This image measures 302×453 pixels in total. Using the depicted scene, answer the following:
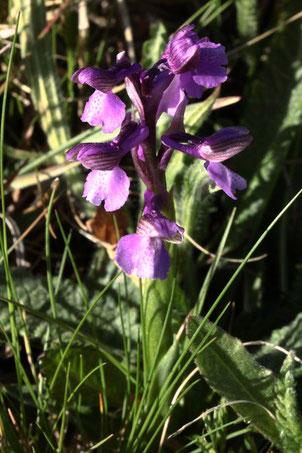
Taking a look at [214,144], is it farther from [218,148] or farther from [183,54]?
[183,54]

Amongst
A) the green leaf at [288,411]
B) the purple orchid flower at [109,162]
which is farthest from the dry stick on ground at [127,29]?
the green leaf at [288,411]

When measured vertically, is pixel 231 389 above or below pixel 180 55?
below

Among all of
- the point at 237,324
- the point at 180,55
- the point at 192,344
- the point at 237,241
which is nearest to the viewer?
the point at 180,55

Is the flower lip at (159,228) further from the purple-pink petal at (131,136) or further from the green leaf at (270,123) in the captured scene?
the green leaf at (270,123)

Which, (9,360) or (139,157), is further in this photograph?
(9,360)

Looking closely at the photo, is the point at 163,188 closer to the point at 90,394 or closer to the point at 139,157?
the point at 139,157

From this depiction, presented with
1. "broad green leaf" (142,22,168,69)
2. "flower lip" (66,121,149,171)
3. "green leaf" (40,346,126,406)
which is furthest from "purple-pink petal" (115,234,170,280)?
"broad green leaf" (142,22,168,69)

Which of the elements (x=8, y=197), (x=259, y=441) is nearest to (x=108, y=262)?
(x=8, y=197)

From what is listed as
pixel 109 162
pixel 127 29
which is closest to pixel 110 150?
pixel 109 162
